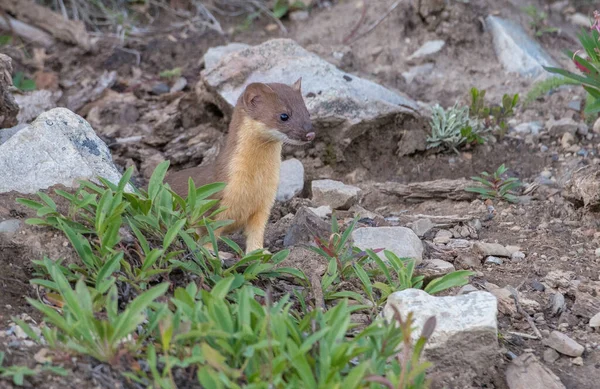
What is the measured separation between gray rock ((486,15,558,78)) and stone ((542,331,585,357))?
14.6 ft

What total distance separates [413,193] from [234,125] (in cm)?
155

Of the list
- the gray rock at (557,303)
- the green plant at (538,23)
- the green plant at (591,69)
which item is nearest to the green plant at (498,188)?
the green plant at (591,69)

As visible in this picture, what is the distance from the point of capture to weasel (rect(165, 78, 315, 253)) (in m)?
5.46

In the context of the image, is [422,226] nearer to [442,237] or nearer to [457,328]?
[442,237]

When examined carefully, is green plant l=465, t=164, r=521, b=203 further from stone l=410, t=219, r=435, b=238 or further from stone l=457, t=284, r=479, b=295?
stone l=457, t=284, r=479, b=295

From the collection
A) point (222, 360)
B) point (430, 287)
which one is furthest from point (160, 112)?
point (222, 360)

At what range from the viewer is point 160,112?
25.3 ft

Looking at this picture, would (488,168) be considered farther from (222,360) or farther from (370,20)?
(222,360)

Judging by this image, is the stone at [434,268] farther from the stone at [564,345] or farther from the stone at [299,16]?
the stone at [299,16]

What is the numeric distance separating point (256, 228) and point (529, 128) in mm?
3064

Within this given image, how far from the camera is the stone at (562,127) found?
704 centimetres

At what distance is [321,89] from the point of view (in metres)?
7.00

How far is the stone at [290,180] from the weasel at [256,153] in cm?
80

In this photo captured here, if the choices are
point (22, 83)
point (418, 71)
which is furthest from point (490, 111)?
point (22, 83)
